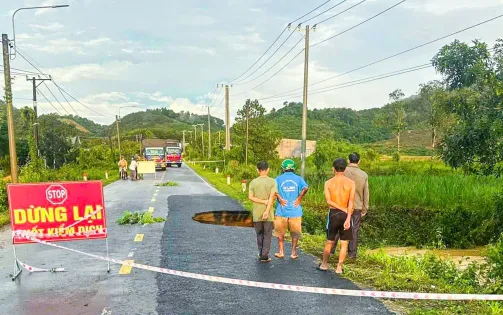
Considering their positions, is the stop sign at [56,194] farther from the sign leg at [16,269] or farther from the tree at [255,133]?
the tree at [255,133]

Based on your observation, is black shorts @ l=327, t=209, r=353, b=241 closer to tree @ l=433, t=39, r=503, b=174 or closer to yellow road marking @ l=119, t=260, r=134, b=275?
yellow road marking @ l=119, t=260, r=134, b=275

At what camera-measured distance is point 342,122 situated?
345ft

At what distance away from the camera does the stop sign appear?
22.0 feet

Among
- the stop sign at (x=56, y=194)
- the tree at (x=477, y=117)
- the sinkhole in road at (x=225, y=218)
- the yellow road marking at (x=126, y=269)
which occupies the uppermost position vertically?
the tree at (x=477, y=117)

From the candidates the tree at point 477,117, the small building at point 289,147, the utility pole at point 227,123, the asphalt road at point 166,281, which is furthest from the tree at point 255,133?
the asphalt road at point 166,281

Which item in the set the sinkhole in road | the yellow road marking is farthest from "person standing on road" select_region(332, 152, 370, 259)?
the sinkhole in road

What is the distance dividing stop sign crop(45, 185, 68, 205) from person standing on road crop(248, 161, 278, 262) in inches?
120

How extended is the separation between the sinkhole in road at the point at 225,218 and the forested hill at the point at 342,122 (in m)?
66.6

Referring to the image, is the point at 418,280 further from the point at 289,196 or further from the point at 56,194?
the point at 56,194

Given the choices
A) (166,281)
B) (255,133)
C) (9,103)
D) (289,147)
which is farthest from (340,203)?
(289,147)

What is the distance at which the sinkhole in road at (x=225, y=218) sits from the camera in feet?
40.2

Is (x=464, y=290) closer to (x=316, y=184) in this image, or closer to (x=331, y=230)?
(x=331, y=230)

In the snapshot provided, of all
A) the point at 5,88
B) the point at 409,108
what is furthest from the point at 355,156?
the point at 409,108

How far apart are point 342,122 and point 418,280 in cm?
10152
